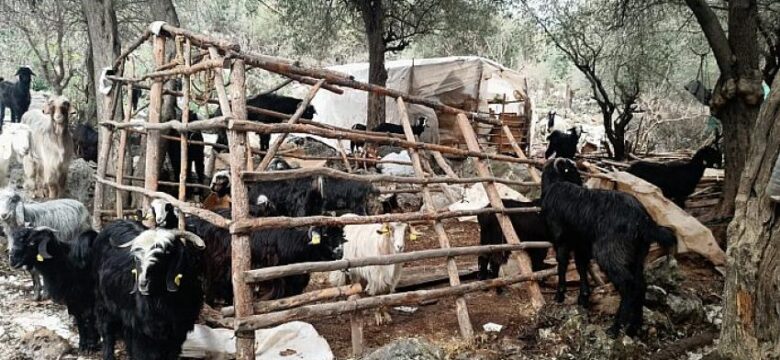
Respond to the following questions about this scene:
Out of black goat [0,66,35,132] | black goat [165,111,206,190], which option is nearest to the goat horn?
black goat [165,111,206,190]

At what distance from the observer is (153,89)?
216 inches

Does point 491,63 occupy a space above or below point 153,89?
above

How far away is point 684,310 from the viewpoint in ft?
17.8

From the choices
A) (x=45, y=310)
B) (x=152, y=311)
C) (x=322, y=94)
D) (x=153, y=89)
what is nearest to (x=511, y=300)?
(x=152, y=311)

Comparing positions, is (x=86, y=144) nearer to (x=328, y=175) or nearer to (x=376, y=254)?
(x=376, y=254)

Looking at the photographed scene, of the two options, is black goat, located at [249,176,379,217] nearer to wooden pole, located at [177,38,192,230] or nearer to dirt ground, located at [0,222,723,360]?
dirt ground, located at [0,222,723,360]

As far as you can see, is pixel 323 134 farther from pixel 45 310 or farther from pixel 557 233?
pixel 45 310

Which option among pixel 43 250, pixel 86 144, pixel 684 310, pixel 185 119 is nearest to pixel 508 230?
pixel 684 310

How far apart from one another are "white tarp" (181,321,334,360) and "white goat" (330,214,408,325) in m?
1.06

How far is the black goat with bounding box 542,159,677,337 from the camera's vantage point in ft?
16.6

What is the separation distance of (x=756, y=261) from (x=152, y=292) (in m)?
3.70

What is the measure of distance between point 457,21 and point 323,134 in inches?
375

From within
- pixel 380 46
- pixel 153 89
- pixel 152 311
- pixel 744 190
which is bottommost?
pixel 152 311

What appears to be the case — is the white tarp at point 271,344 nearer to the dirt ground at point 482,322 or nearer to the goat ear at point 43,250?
the dirt ground at point 482,322
